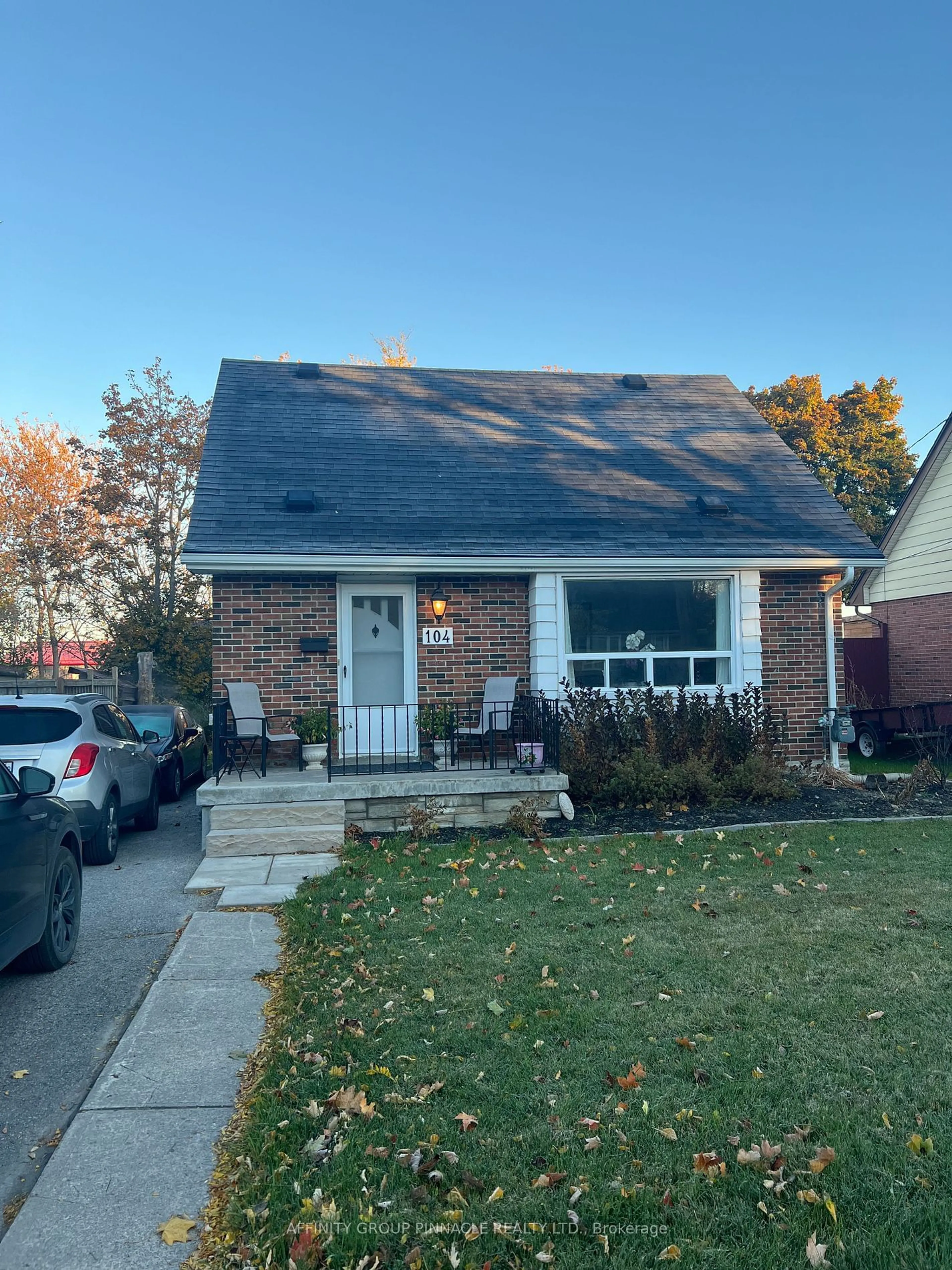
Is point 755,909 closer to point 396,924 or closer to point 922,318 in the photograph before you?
point 396,924

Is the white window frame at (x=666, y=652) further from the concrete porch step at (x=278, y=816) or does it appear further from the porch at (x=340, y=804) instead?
the concrete porch step at (x=278, y=816)

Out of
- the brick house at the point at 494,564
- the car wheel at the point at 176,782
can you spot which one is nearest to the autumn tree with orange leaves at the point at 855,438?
the brick house at the point at 494,564

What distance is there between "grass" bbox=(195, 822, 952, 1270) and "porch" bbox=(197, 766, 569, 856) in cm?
207

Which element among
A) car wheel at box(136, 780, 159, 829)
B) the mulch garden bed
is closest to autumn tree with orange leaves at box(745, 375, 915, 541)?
the mulch garden bed

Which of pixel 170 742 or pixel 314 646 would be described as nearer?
pixel 314 646

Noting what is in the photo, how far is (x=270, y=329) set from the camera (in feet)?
91.4

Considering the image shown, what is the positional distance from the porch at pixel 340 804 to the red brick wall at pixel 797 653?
372cm

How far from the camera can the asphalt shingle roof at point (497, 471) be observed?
10047 mm

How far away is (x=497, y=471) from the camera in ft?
38.0

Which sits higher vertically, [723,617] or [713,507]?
[713,507]

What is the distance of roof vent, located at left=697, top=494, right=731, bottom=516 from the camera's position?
1106cm

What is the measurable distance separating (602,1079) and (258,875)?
4342 millimetres

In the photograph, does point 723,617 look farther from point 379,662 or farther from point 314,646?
point 314,646

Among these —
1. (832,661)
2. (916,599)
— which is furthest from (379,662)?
(916,599)
